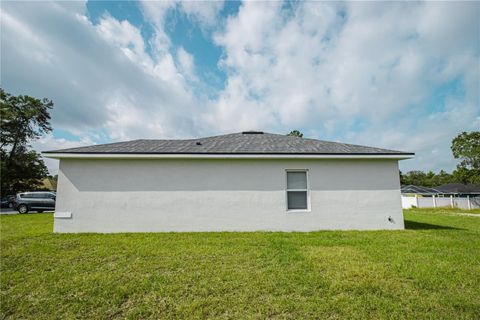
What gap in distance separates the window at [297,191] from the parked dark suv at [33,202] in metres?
18.1

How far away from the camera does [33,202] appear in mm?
16531

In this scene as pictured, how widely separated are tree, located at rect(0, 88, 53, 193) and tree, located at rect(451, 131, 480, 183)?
5599 centimetres

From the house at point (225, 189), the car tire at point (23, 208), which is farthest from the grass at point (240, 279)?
the car tire at point (23, 208)

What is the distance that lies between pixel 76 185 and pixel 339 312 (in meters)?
8.00

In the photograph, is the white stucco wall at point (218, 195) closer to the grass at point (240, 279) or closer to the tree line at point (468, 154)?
the grass at point (240, 279)

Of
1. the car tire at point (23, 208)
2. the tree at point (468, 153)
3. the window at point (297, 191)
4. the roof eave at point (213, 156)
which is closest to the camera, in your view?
the roof eave at point (213, 156)

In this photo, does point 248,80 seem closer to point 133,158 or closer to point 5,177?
point 133,158

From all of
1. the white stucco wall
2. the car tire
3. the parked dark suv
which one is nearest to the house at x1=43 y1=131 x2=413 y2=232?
the white stucco wall

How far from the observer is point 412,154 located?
7.64 m

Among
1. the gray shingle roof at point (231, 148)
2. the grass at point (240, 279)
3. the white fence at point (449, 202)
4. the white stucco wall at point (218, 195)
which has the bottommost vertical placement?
the grass at point (240, 279)

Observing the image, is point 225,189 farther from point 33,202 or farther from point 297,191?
point 33,202

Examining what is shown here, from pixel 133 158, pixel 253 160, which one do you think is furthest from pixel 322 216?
pixel 133 158

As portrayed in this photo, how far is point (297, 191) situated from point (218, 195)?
2.70 metres

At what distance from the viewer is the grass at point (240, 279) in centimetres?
285
